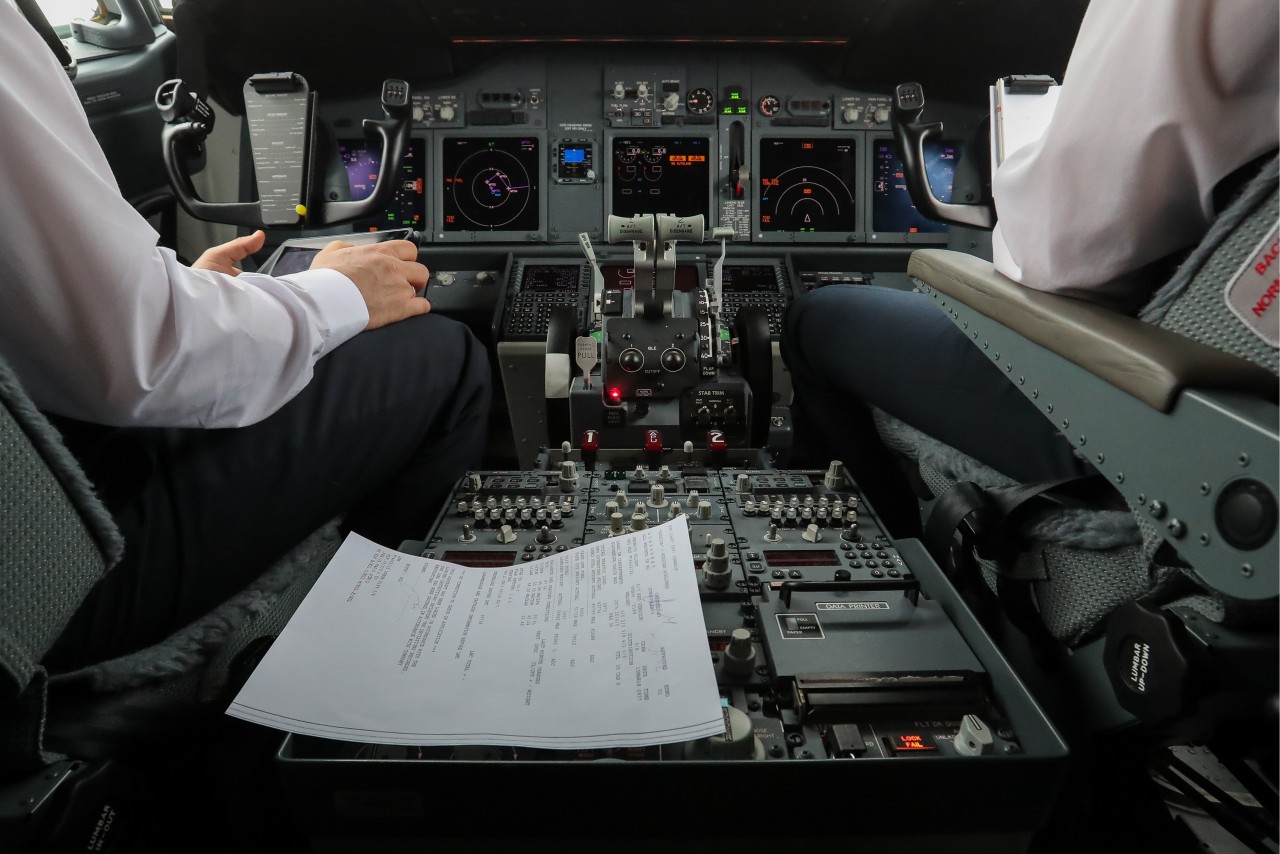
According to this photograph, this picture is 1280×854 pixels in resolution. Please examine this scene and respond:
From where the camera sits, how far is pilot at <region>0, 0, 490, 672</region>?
0.61 m

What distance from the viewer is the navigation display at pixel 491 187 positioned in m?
2.68

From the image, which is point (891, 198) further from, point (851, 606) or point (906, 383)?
point (851, 606)

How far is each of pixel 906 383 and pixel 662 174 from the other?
1810mm

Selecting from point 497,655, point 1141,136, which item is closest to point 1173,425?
point 1141,136

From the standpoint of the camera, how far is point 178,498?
747 millimetres

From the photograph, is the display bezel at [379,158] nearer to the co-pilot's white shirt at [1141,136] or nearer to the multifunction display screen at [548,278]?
the multifunction display screen at [548,278]

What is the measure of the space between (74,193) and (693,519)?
79 centimetres

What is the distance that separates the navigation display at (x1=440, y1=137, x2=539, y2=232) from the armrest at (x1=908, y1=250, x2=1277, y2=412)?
2.11m

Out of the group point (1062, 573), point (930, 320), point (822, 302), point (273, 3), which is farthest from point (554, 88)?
point (1062, 573)

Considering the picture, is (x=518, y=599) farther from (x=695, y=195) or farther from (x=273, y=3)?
(x=273, y=3)

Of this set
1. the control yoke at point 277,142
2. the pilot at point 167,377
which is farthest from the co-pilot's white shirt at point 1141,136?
the control yoke at point 277,142

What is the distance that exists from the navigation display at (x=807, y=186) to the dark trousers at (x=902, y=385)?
1.25 meters

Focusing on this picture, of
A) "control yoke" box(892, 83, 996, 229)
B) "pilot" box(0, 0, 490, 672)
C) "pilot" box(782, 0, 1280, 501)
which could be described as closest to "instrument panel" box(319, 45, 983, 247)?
"control yoke" box(892, 83, 996, 229)

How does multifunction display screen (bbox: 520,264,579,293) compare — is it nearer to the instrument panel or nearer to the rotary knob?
the instrument panel
